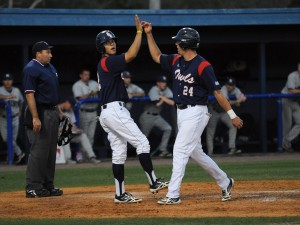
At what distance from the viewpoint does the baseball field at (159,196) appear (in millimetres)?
7035

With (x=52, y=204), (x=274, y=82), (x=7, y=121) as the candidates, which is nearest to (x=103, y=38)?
(x=52, y=204)

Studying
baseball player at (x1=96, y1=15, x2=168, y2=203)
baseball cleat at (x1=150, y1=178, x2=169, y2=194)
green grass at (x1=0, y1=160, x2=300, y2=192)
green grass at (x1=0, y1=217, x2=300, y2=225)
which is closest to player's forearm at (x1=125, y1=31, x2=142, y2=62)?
Result: baseball player at (x1=96, y1=15, x2=168, y2=203)

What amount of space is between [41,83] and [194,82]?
7.36 feet

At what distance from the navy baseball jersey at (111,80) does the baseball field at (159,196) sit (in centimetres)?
115

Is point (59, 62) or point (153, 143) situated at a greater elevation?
point (59, 62)

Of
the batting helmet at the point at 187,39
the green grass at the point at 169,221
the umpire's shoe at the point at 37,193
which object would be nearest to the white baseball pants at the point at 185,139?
the batting helmet at the point at 187,39

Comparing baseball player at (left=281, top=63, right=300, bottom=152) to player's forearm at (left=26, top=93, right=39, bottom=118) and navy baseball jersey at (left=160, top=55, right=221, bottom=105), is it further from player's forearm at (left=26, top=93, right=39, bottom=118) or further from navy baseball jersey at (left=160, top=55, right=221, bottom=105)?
navy baseball jersey at (left=160, top=55, right=221, bottom=105)

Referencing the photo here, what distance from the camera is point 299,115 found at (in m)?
15.4

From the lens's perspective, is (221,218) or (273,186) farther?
(273,186)

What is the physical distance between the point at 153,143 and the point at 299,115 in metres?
3.15

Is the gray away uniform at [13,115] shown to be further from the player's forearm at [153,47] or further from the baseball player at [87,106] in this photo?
the player's forearm at [153,47]

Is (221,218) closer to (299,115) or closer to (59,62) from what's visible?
(299,115)

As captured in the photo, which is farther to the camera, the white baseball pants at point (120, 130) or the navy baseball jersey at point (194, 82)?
the white baseball pants at point (120, 130)

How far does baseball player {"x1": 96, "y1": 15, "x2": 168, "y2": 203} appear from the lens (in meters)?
8.12
